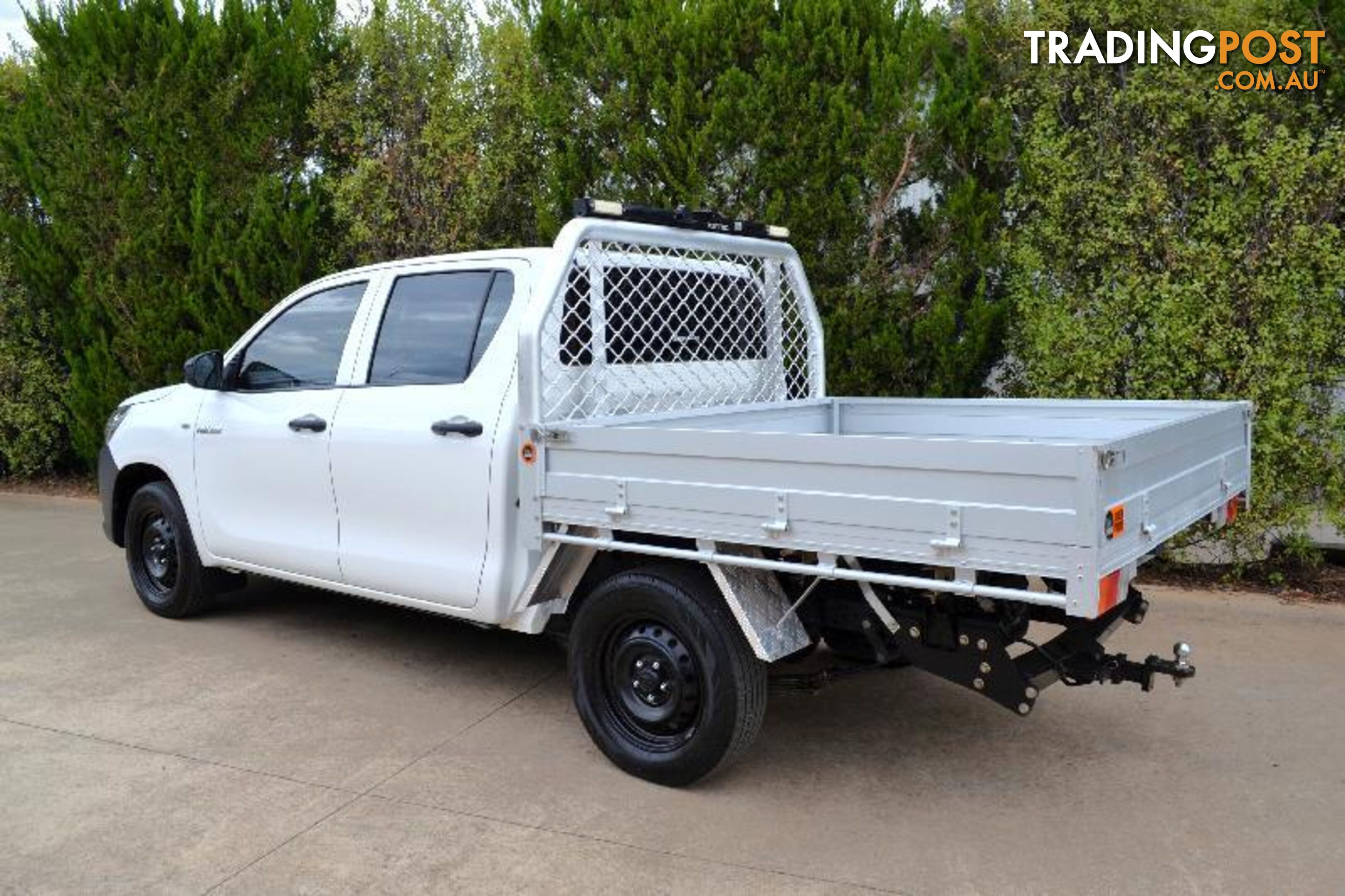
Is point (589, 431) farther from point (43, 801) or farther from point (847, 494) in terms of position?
point (43, 801)

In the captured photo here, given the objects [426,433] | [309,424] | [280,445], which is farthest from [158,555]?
[426,433]

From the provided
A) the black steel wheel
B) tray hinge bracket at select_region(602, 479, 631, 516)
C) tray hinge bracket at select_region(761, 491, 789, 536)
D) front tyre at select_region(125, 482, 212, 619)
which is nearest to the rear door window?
tray hinge bracket at select_region(602, 479, 631, 516)

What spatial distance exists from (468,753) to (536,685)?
79cm

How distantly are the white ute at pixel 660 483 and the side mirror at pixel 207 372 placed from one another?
0.05 ft

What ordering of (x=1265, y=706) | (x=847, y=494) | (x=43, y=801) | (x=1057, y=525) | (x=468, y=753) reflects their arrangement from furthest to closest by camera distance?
(x=1265, y=706), (x=468, y=753), (x=43, y=801), (x=847, y=494), (x=1057, y=525)

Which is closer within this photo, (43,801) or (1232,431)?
(43,801)

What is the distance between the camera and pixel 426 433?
4602 millimetres

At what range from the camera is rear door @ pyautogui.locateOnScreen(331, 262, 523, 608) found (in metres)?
4.45

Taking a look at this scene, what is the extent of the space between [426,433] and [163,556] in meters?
2.49

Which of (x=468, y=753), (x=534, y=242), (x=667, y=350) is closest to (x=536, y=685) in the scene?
(x=468, y=753)

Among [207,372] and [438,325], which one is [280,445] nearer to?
[207,372]

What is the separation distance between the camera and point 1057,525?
300cm

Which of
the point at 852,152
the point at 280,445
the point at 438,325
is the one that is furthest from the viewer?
the point at 852,152

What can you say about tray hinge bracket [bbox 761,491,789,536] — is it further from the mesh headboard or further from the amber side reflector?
the mesh headboard
